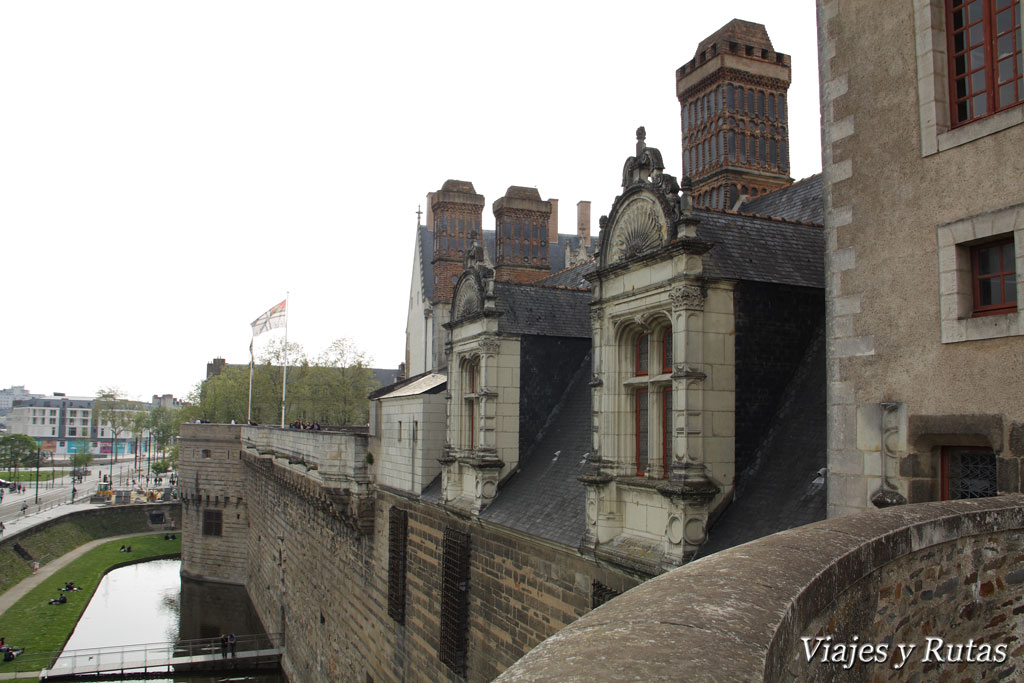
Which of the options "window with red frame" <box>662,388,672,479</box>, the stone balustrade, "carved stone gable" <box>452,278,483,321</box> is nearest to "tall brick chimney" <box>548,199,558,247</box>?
the stone balustrade

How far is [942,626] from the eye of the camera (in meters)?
5.40

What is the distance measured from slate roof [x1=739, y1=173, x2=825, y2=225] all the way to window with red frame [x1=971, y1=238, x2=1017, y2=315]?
4.82 metres

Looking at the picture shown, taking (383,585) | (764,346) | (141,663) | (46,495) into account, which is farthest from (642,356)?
(46,495)

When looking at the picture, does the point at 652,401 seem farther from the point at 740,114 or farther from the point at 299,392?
the point at 299,392

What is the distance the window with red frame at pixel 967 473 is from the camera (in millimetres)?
6781

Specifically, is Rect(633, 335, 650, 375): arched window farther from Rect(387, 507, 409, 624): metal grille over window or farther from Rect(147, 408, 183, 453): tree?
Rect(147, 408, 183, 453): tree

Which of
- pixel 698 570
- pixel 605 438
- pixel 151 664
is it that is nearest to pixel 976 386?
pixel 698 570

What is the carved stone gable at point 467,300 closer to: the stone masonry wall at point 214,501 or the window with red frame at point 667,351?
the window with red frame at point 667,351

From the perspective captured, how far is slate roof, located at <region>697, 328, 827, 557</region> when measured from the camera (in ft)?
27.7

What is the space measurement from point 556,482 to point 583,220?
1364 inches

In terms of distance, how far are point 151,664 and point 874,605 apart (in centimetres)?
3177

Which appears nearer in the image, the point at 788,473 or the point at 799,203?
the point at 788,473

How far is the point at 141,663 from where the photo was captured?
3041 cm

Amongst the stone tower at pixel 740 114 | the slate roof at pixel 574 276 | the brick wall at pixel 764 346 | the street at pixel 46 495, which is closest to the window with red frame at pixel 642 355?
the brick wall at pixel 764 346
